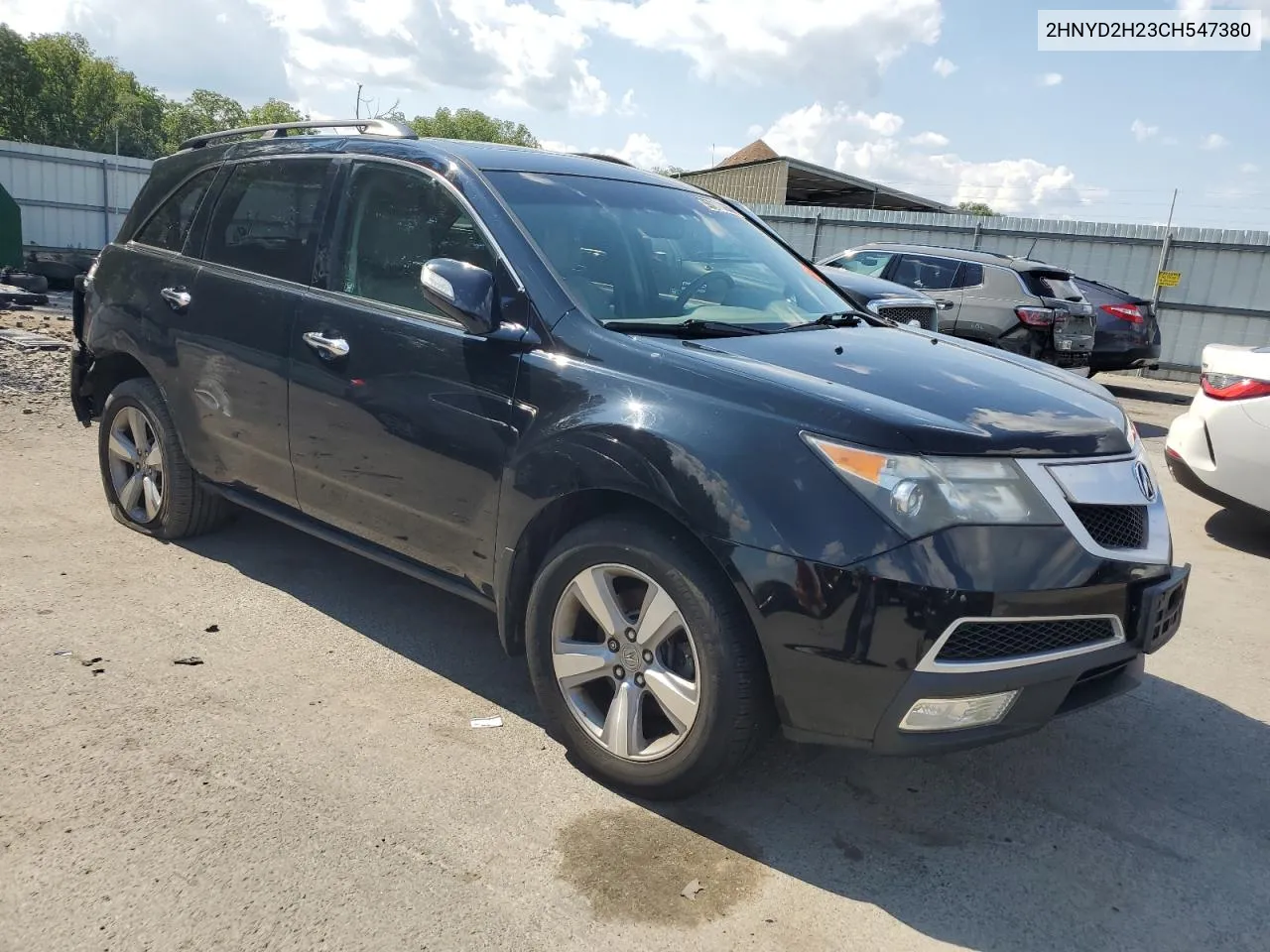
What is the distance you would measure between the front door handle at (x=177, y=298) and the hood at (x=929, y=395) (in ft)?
8.02

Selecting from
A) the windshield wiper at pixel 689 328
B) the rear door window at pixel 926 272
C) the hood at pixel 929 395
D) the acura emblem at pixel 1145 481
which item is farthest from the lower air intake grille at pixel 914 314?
the acura emblem at pixel 1145 481

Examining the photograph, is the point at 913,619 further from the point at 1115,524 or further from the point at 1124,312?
the point at 1124,312


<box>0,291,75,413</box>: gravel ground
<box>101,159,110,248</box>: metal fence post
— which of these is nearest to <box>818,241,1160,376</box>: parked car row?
<box>0,291,75,413</box>: gravel ground

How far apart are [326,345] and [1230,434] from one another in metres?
4.78

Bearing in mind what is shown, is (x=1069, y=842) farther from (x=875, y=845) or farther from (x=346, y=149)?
(x=346, y=149)

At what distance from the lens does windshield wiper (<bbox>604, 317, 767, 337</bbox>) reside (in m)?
3.12

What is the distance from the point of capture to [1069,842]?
286 centimetres

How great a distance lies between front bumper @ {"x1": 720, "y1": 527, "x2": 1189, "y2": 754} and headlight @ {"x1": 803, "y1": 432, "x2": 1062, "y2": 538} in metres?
0.04

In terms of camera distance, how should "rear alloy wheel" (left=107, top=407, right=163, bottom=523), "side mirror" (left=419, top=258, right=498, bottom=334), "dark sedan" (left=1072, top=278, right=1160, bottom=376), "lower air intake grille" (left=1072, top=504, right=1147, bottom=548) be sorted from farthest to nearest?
1. "dark sedan" (left=1072, top=278, right=1160, bottom=376)
2. "rear alloy wheel" (left=107, top=407, right=163, bottom=523)
3. "side mirror" (left=419, top=258, right=498, bottom=334)
4. "lower air intake grille" (left=1072, top=504, right=1147, bottom=548)

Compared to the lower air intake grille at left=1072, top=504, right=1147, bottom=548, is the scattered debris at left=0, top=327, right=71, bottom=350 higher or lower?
lower

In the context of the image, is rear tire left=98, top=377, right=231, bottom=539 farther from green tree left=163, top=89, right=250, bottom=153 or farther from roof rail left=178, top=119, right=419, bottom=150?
green tree left=163, top=89, right=250, bottom=153

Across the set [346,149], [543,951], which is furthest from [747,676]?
[346,149]

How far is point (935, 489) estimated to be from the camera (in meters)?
2.47

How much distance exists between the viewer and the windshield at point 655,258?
333 centimetres
